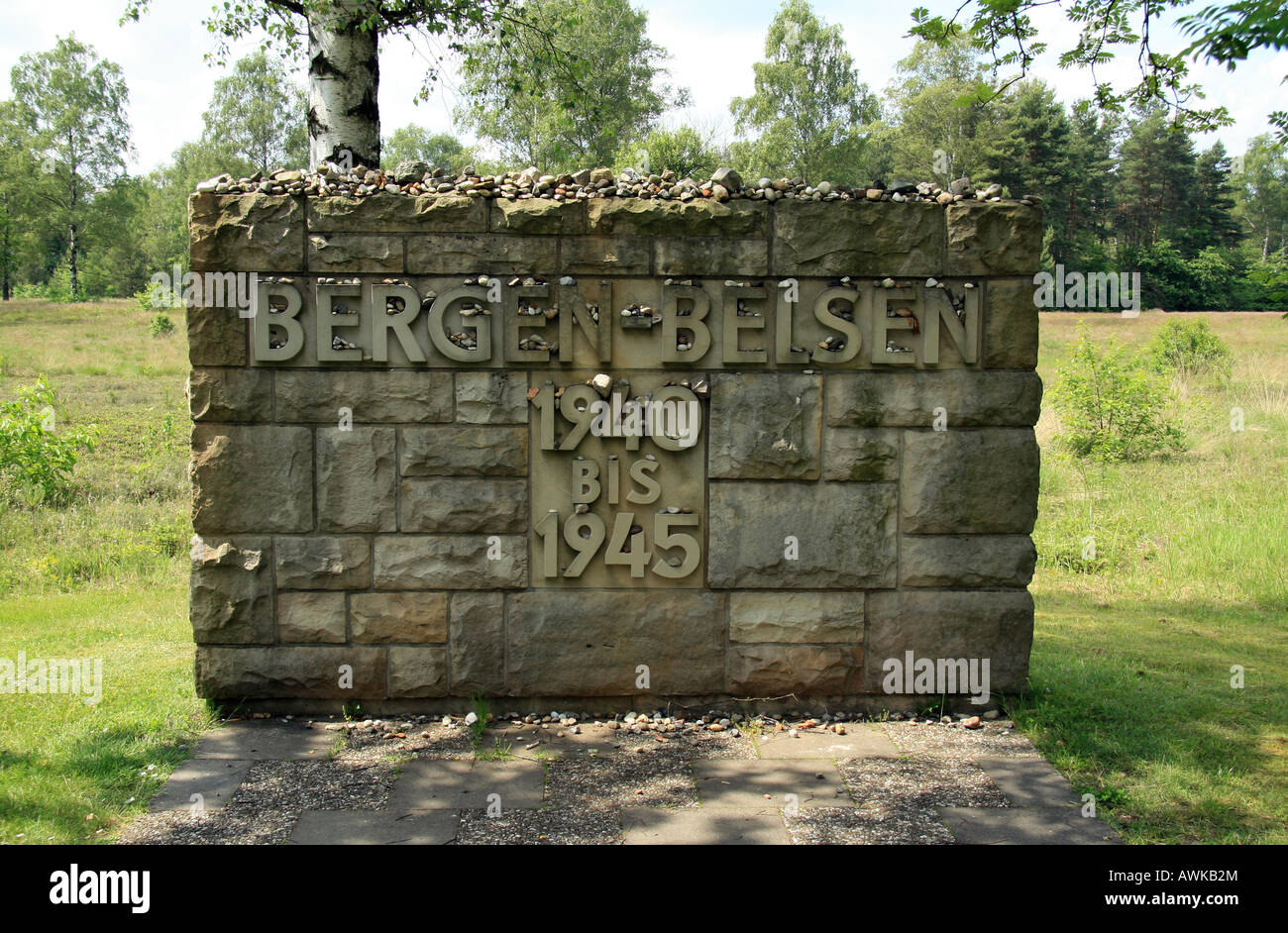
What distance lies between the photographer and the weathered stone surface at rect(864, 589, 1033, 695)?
465cm

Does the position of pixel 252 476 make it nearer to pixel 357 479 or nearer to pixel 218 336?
pixel 357 479

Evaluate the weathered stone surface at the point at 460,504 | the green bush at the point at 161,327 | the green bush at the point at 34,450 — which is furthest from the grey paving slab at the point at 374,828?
the green bush at the point at 161,327

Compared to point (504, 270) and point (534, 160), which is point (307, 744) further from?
point (534, 160)

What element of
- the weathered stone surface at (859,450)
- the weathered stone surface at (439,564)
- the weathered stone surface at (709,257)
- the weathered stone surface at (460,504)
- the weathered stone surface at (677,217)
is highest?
the weathered stone surface at (677,217)

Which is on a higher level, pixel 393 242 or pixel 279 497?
pixel 393 242

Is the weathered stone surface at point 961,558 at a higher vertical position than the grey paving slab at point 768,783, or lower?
higher

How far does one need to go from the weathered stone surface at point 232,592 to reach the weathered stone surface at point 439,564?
0.56 meters

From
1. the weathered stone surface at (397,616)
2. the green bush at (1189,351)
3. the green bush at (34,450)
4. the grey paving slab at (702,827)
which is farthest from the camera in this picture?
the green bush at (1189,351)

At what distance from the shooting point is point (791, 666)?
465 centimetres

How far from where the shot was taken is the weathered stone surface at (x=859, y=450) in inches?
181

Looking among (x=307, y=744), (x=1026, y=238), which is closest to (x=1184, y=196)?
(x=1026, y=238)

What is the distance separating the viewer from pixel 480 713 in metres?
4.57

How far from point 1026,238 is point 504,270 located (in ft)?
8.24

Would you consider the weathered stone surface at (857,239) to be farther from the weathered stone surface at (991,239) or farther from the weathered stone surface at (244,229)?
the weathered stone surface at (244,229)
